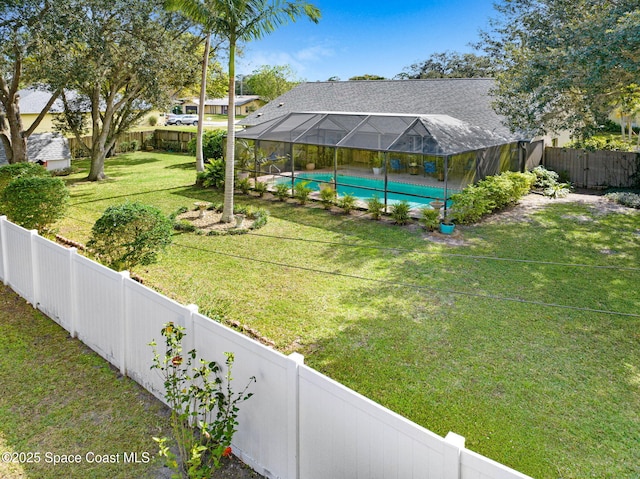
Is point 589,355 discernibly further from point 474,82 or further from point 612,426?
point 474,82

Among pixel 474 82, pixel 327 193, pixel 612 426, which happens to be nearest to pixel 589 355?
pixel 612 426

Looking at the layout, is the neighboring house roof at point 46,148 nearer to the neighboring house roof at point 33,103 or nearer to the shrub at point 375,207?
the neighboring house roof at point 33,103

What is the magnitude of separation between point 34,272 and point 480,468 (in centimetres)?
684

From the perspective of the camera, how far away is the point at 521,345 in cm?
676

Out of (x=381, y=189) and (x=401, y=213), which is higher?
(x=381, y=189)

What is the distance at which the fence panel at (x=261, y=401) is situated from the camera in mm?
3773

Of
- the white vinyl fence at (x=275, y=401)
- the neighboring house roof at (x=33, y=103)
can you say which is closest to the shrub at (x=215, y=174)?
the white vinyl fence at (x=275, y=401)

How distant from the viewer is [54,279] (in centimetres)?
→ 664

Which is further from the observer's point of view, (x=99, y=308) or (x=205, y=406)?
(x=99, y=308)

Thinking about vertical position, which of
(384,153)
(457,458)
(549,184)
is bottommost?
(457,458)

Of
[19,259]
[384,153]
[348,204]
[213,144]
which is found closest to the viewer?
[19,259]

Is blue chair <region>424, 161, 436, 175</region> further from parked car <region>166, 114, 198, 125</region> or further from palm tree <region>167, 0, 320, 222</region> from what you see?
parked car <region>166, 114, 198, 125</region>

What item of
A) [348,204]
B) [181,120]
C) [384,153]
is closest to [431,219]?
[348,204]

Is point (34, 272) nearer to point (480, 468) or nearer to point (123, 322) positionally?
point (123, 322)
